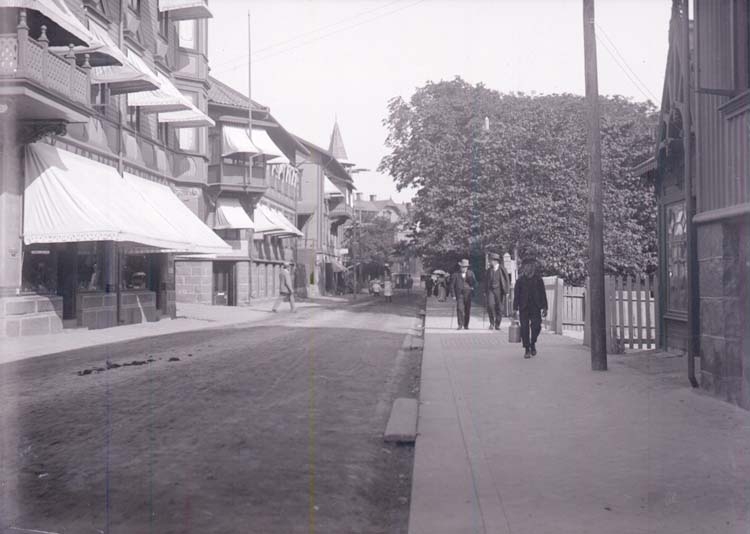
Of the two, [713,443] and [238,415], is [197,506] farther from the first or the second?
[713,443]

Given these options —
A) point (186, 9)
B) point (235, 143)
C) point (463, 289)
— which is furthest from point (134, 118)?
point (235, 143)

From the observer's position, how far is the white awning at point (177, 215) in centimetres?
2139

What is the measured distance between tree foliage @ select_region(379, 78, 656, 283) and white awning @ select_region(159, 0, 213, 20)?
10.3 metres

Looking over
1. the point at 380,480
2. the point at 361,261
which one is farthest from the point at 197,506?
the point at 361,261

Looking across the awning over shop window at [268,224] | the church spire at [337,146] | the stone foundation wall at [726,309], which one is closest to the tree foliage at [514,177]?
the awning over shop window at [268,224]

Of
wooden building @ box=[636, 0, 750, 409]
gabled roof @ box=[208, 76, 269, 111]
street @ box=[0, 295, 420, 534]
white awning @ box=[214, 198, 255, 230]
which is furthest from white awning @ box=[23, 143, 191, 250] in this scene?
gabled roof @ box=[208, 76, 269, 111]

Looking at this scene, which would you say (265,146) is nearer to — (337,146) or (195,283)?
(195,283)

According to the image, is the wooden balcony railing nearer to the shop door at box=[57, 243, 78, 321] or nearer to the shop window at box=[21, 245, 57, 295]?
the shop window at box=[21, 245, 57, 295]

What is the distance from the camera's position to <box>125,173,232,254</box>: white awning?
21.4 meters

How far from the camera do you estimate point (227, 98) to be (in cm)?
3653

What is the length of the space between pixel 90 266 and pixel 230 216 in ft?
A: 49.5

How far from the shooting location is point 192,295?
31859 mm

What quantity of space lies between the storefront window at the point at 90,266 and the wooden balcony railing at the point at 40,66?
160 inches

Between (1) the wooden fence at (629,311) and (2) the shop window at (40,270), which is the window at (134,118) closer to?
(2) the shop window at (40,270)
